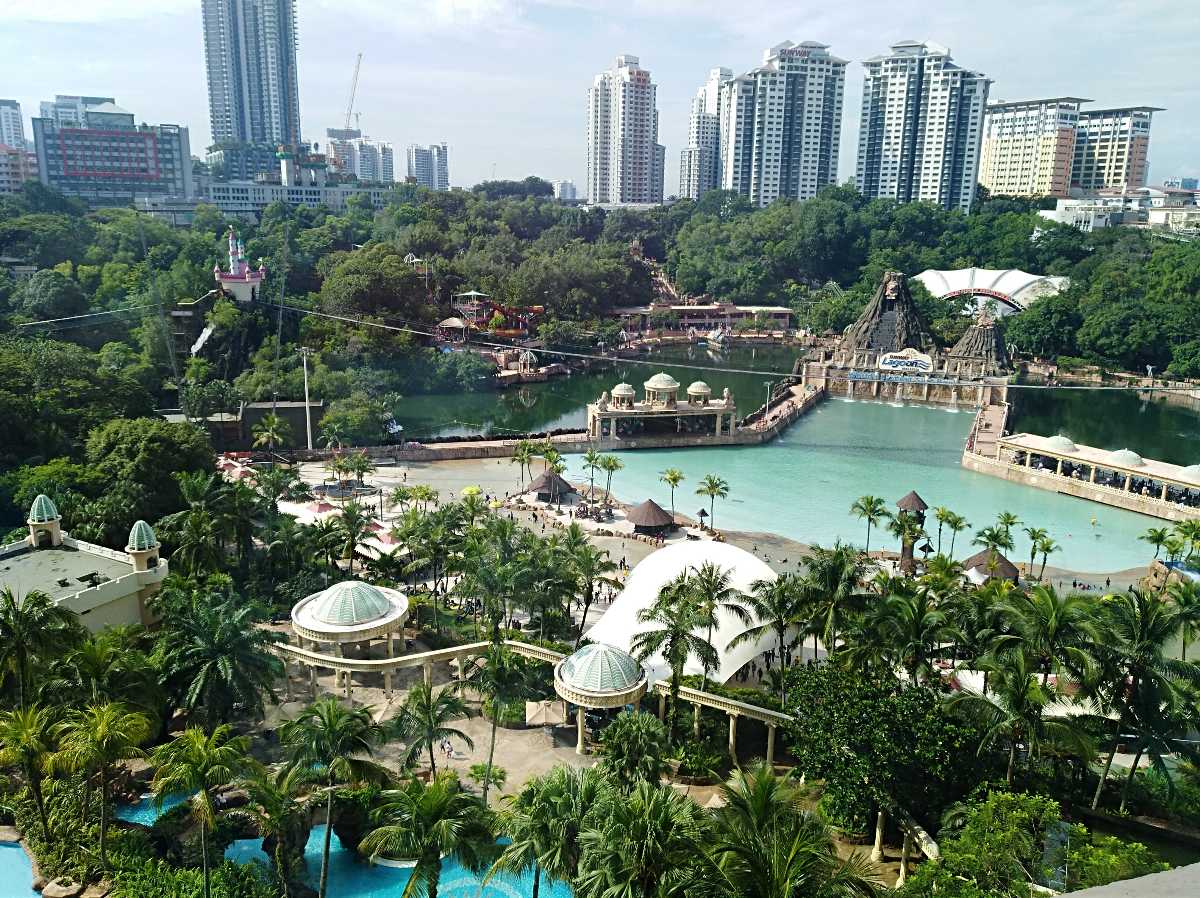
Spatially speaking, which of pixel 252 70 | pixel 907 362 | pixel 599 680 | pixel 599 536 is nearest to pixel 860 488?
pixel 599 536

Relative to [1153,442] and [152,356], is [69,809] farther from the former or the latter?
[1153,442]

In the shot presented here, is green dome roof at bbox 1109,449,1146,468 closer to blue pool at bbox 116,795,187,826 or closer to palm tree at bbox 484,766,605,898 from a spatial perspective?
palm tree at bbox 484,766,605,898

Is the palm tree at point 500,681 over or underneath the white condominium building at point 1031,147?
underneath

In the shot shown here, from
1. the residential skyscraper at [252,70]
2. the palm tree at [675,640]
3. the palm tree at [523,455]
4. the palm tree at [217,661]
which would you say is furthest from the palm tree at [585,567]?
the residential skyscraper at [252,70]

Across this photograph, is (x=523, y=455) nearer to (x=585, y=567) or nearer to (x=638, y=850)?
(x=585, y=567)

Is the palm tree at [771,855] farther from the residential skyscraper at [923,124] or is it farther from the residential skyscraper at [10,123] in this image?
the residential skyscraper at [10,123]

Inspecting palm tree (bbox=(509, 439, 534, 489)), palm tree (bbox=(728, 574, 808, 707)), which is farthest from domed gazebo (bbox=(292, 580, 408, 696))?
palm tree (bbox=(509, 439, 534, 489))
